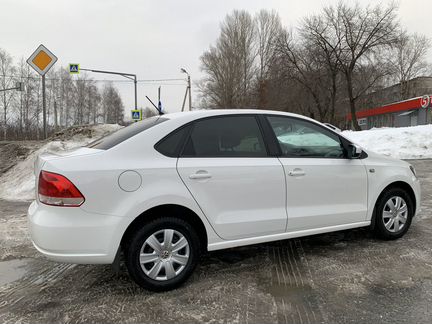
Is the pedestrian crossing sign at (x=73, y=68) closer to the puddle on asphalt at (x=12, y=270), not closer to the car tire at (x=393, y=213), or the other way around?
the puddle on asphalt at (x=12, y=270)

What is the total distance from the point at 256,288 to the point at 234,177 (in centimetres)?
105

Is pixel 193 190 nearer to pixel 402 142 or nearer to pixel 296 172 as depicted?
pixel 296 172

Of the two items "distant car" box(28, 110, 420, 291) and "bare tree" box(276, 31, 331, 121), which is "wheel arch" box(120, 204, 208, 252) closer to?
"distant car" box(28, 110, 420, 291)

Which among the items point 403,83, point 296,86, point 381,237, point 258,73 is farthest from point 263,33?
point 381,237

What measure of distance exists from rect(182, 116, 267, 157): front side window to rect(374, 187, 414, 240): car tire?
5.97ft

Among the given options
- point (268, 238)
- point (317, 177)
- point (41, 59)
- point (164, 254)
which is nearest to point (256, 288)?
point (268, 238)

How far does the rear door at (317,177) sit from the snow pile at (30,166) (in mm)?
4042

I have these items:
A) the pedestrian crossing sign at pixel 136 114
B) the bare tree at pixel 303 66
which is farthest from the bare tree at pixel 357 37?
the pedestrian crossing sign at pixel 136 114

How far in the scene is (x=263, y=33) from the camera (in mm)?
46031

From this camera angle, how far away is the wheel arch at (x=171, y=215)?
3.08 meters

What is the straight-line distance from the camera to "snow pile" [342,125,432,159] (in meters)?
13.7

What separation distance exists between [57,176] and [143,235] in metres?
0.86

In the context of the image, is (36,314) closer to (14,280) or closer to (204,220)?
(14,280)

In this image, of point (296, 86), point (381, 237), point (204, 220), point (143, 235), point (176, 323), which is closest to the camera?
point (176, 323)
